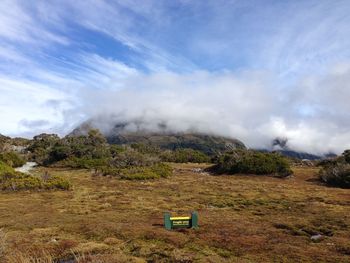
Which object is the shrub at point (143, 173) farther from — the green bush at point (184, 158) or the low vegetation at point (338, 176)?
the green bush at point (184, 158)

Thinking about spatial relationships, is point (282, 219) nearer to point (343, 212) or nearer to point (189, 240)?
point (343, 212)

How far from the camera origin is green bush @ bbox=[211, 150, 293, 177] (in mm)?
52031

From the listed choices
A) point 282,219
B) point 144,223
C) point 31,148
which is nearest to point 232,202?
point 282,219

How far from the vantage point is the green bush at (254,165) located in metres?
52.0

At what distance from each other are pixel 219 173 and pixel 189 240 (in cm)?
4307

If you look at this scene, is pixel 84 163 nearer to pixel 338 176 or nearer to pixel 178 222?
pixel 338 176

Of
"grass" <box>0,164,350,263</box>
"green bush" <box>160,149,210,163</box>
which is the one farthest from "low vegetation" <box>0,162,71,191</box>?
"green bush" <box>160,149,210,163</box>

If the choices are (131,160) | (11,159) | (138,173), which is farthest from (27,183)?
(11,159)

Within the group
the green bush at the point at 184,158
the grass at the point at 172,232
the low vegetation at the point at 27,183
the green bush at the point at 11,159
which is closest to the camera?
the grass at the point at 172,232

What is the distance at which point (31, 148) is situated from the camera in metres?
89.4

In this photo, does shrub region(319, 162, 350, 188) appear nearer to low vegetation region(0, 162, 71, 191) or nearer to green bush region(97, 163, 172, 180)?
green bush region(97, 163, 172, 180)

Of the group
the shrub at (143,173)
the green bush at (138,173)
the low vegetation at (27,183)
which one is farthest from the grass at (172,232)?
the green bush at (138,173)

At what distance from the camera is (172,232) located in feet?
58.7

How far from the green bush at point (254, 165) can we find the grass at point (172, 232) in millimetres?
17077
